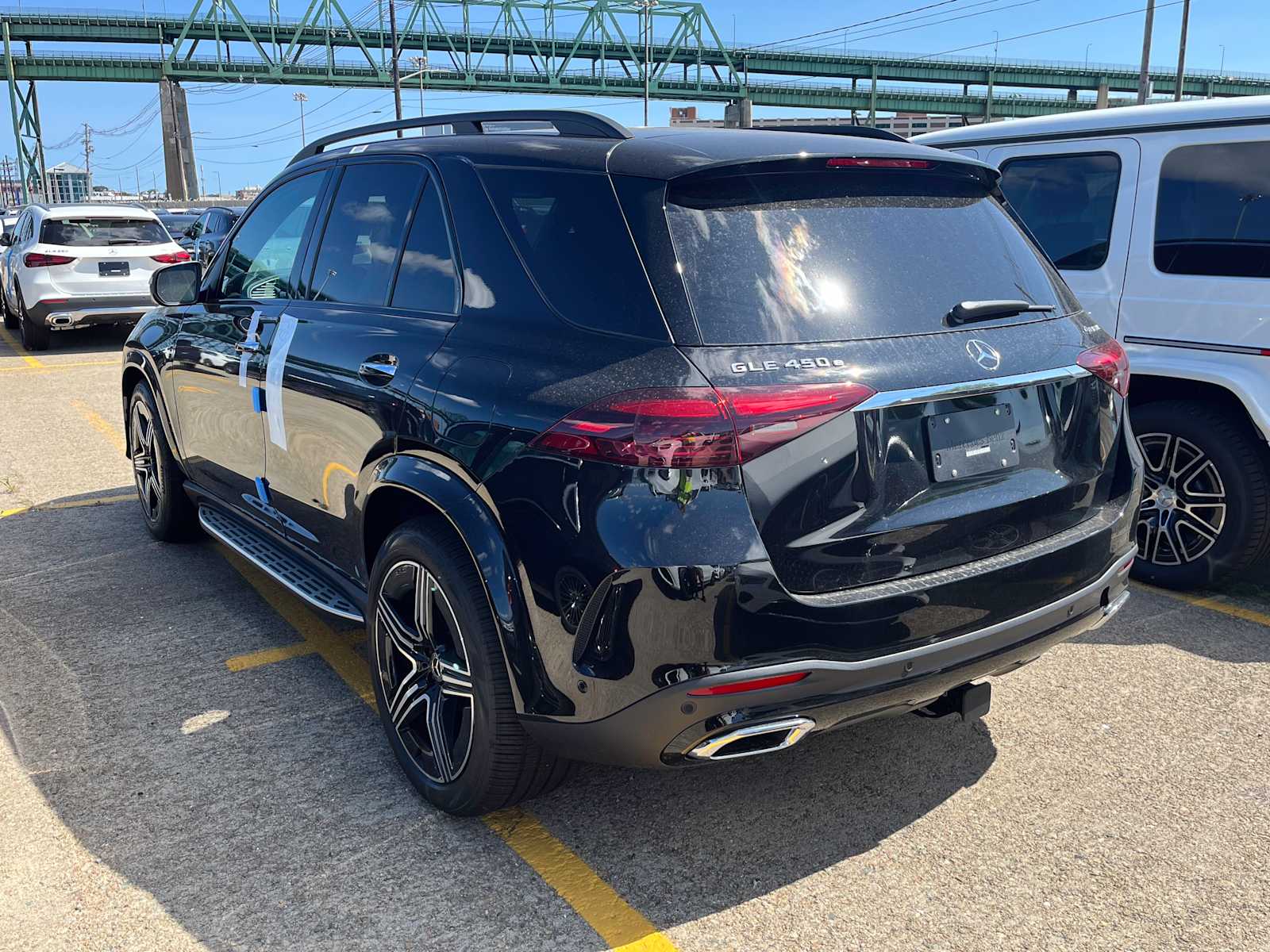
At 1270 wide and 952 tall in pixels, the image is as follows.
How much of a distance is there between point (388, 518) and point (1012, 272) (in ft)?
6.45

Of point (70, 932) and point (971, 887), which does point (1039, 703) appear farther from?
point (70, 932)

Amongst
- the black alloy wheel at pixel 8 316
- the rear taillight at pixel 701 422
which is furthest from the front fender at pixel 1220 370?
the black alloy wheel at pixel 8 316

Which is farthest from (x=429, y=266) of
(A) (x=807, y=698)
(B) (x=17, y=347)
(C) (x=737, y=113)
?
(C) (x=737, y=113)

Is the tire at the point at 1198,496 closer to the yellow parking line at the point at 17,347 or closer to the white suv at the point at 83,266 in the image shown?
the white suv at the point at 83,266

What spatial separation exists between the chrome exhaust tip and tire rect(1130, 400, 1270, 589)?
9.36ft

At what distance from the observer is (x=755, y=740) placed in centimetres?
245

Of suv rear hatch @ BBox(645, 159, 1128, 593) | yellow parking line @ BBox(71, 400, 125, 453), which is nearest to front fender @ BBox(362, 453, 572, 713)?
suv rear hatch @ BBox(645, 159, 1128, 593)

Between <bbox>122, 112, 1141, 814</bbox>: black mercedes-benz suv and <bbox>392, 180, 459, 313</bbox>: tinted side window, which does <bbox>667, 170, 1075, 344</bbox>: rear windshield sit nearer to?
<bbox>122, 112, 1141, 814</bbox>: black mercedes-benz suv

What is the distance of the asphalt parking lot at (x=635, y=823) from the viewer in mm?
2582

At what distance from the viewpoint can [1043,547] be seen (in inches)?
109

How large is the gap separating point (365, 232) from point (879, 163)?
1722mm

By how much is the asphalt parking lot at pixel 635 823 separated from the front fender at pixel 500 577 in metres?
0.55

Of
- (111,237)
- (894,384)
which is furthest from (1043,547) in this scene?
(111,237)

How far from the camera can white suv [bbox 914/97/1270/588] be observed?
450 centimetres
